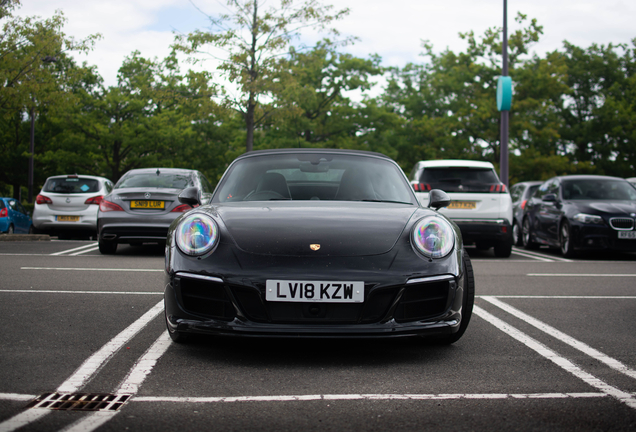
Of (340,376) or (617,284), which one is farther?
(617,284)

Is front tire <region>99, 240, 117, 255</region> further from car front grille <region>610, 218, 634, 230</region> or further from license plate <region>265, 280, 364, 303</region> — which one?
car front grille <region>610, 218, 634, 230</region>

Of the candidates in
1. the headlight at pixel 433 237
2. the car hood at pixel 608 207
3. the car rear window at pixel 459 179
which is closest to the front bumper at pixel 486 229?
the car rear window at pixel 459 179

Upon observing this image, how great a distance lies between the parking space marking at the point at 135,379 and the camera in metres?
2.77

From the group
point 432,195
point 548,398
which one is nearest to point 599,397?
point 548,398

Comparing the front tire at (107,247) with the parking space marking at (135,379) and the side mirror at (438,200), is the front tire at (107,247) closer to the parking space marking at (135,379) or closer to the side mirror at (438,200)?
the parking space marking at (135,379)

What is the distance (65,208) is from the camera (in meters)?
14.6

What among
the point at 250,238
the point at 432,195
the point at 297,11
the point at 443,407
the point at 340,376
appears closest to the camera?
the point at 443,407

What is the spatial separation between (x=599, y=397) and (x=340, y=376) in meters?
1.29

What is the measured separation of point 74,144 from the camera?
108ft

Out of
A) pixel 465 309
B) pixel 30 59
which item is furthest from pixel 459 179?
pixel 30 59

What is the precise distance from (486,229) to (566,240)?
1782 millimetres

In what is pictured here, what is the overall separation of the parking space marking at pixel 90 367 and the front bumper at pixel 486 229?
22.6ft

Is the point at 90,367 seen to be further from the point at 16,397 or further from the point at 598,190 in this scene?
the point at 598,190

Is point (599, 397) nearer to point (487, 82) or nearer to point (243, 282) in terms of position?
point (243, 282)
